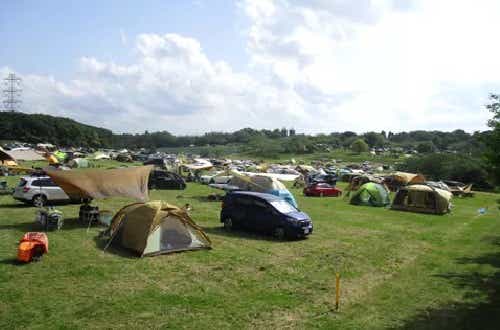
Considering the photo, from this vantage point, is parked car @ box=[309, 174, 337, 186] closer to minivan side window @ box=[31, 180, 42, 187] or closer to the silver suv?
the silver suv

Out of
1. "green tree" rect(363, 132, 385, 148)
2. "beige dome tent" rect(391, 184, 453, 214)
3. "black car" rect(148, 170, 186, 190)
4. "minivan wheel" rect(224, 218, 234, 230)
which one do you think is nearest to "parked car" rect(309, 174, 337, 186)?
"beige dome tent" rect(391, 184, 453, 214)

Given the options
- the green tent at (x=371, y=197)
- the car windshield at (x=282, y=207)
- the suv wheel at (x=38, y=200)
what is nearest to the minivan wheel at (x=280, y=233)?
the car windshield at (x=282, y=207)

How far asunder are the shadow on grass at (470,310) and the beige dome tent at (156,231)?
8.08m

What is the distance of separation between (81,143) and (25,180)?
120 m

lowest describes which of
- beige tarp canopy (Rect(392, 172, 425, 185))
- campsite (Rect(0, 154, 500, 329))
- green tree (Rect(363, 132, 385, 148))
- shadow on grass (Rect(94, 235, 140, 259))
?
campsite (Rect(0, 154, 500, 329))

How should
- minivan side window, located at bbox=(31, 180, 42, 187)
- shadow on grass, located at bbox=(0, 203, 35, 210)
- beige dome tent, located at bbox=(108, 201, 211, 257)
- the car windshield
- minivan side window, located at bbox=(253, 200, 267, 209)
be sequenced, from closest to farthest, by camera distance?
beige dome tent, located at bbox=(108, 201, 211, 257) → the car windshield → minivan side window, located at bbox=(253, 200, 267, 209) → shadow on grass, located at bbox=(0, 203, 35, 210) → minivan side window, located at bbox=(31, 180, 42, 187)

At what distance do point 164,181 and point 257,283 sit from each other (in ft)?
82.6

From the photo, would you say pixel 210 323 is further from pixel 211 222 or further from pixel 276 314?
pixel 211 222

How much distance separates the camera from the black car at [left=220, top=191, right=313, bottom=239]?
60.8 feet

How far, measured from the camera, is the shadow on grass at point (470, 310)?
10312mm

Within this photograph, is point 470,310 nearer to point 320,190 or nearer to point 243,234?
point 243,234

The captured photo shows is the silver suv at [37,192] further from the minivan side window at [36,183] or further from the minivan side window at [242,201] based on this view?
the minivan side window at [242,201]

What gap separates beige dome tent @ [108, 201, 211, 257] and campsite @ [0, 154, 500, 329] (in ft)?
1.29

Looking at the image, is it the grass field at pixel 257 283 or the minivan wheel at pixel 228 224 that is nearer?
the grass field at pixel 257 283
